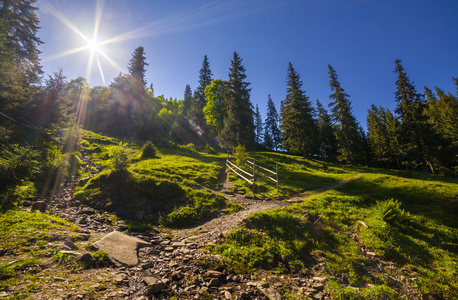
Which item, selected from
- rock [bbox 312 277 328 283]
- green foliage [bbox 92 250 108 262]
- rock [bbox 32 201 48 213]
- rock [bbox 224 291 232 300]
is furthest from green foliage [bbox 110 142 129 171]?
rock [bbox 312 277 328 283]

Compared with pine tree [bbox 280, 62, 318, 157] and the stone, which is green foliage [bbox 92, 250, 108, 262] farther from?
pine tree [bbox 280, 62, 318, 157]

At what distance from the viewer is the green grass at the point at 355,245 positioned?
203 inches

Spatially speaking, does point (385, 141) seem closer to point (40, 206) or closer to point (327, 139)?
point (327, 139)

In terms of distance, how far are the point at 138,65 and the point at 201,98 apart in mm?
15474

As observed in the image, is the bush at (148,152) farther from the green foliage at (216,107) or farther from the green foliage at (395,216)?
the green foliage at (395,216)

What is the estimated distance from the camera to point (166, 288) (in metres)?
4.27

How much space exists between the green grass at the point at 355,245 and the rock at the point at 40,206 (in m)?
9.00

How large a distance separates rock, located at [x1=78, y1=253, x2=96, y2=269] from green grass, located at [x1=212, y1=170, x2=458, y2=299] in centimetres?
359

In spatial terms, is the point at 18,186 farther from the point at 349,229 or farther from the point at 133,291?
the point at 349,229

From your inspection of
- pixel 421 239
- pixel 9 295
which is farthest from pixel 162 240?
pixel 421 239

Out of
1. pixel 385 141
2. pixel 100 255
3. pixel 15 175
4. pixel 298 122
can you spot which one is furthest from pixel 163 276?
pixel 385 141

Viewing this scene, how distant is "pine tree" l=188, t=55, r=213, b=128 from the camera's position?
43875 mm

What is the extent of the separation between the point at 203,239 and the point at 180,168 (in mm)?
10817

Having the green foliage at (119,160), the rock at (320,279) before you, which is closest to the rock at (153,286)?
the rock at (320,279)
